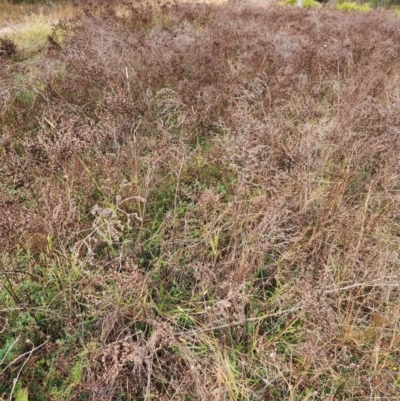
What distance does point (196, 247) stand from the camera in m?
2.19

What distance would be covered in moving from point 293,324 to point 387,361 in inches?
19.4

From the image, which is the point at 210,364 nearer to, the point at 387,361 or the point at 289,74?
the point at 387,361

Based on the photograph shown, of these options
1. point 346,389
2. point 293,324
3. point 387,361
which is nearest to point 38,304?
point 293,324

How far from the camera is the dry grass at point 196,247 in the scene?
158cm

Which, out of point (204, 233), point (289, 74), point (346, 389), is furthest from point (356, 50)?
point (346, 389)

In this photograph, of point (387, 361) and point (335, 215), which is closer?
point (387, 361)

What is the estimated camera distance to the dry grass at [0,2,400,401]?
5.19ft

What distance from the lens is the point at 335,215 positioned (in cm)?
233

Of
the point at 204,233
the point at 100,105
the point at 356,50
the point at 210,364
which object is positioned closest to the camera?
the point at 210,364

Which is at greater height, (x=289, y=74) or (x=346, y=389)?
(x=289, y=74)

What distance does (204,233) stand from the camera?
222 centimetres

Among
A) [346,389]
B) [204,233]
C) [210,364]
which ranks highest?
[204,233]

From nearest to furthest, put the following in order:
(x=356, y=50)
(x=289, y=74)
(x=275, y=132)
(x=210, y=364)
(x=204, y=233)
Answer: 1. (x=210, y=364)
2. (x=204, y=233)
3. (x=275, y=132)
4. (x=289, y=74)
5. (x=356, y=50)

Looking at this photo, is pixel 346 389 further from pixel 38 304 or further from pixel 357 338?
pixel 38 304
